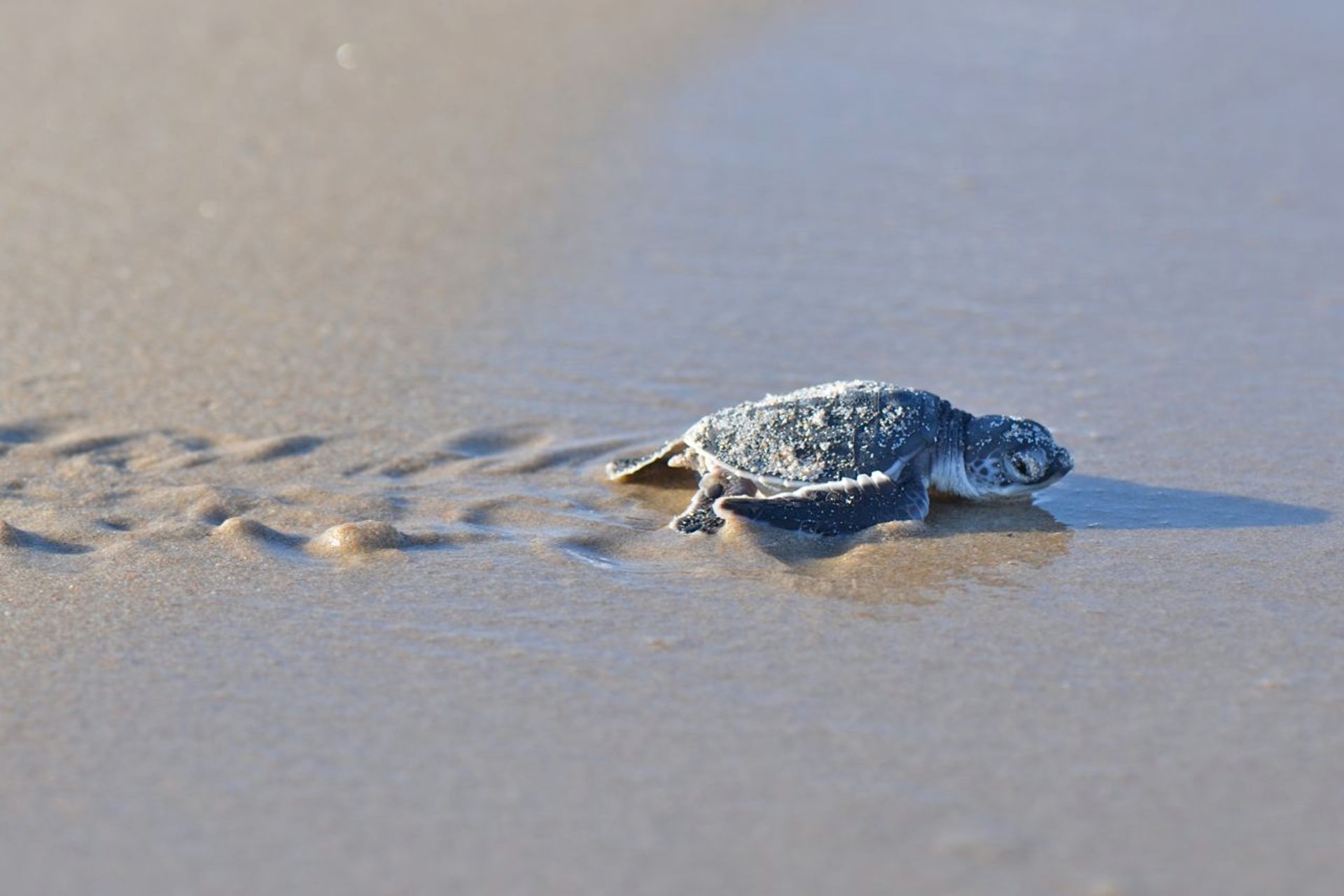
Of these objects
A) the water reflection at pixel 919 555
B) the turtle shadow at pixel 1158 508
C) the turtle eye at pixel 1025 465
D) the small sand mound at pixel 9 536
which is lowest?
the water reflection at pixel 919 555

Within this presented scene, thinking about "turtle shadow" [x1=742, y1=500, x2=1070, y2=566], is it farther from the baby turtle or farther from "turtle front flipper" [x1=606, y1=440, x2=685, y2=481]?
"turtle front flipper" [x1=606, y1=440, x2=685, y2=481]

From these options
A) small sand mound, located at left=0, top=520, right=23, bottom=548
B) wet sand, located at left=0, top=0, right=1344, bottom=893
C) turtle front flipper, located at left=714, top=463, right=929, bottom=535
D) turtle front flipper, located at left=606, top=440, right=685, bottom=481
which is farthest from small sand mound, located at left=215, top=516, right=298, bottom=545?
turtle front flipper, located at left=714, top=463, right=929, bottom=535

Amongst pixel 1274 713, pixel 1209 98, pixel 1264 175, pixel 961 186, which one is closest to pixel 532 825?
pixel 1274 713

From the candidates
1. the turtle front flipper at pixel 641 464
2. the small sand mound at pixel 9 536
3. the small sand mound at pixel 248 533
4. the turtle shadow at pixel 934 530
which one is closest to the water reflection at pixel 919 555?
the turtle shadow at pixel 934 530

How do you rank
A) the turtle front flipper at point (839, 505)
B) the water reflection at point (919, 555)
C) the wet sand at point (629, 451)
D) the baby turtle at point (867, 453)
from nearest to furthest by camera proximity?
the wet sand at point (629, 451) → the water reflection at point (919, 555) → the turtle front flipper at point (839, 505) → the baby turtle at point (867, 453)

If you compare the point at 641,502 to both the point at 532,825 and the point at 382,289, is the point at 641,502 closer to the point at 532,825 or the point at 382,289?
the point at 532,825

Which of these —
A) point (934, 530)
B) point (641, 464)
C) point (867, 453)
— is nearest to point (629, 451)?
point (641, 464)

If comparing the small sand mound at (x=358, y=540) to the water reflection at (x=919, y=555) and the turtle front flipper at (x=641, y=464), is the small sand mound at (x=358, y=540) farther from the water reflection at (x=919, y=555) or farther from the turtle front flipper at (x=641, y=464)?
the water reflection at (x=919, y=555)
